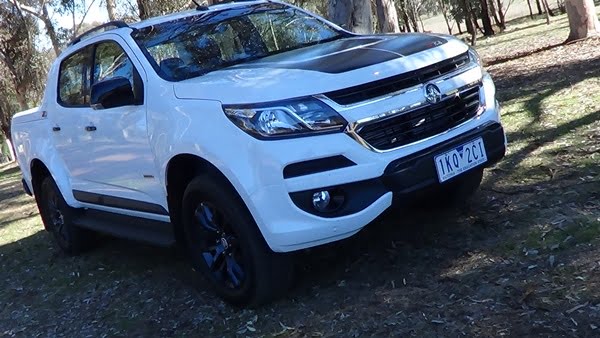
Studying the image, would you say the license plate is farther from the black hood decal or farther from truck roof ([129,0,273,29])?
truck roof ([129,0,273,29])

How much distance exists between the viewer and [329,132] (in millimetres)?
3746

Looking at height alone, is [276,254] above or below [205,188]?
below

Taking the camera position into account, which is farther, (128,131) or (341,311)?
(128,131)

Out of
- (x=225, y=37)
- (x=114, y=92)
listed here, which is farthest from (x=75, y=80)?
(x=225, y=37)

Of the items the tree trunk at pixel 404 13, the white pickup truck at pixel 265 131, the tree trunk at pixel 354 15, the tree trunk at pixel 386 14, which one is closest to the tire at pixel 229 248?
the white pickup truck at pixel 265 131

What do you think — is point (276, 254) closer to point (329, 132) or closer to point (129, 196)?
point (329, 132)

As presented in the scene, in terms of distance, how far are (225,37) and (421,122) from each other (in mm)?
1745

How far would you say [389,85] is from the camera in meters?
3.94

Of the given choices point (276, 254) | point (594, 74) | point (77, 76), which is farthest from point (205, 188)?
point (594, 74)

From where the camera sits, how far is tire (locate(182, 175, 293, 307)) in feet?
13.1

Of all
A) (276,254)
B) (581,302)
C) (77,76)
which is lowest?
(581,302)

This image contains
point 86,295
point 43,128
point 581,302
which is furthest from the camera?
point 43,128

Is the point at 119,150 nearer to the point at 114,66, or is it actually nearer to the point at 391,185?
the point at 114,66

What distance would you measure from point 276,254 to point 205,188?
554 millimetres
